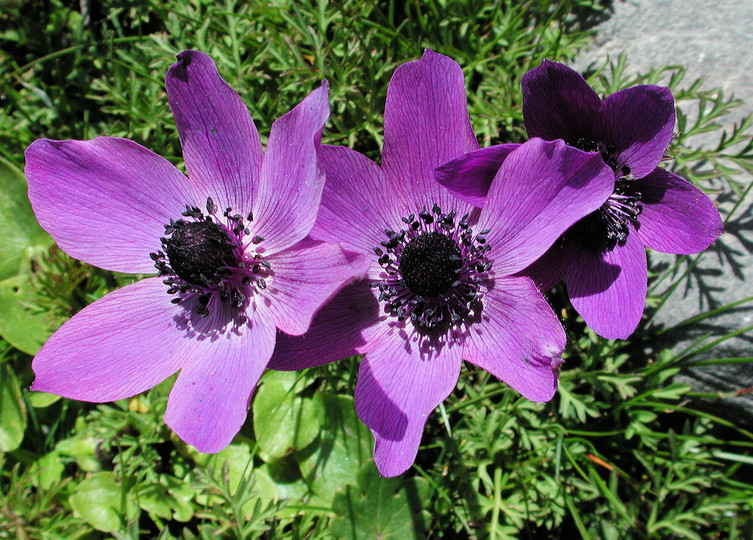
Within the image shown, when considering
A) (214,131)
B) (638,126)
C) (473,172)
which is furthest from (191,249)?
(638,126)

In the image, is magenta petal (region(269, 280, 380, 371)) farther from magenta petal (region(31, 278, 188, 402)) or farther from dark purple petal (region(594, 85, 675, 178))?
dark purple petal (region(594, 85, 675, 178))

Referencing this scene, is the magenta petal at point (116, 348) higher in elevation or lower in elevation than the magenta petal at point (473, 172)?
lower

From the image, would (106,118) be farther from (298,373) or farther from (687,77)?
(687,77)

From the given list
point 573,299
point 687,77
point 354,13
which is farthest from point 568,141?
point 354,13

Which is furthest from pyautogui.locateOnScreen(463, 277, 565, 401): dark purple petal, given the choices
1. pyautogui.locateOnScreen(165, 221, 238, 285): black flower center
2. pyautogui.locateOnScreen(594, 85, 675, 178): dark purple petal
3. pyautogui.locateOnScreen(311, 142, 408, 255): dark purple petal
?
pyautogui.locateOnScreen(165, 221, 238, 285): black flower center

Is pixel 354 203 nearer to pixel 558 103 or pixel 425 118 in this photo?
pixel 425 118

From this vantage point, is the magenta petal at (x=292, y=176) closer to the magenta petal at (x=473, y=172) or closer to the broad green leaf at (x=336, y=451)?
the magenta petal at (x=473, y=172)

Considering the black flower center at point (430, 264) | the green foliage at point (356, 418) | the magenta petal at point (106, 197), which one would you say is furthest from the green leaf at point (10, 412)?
the black flower center at point (430, 264)
